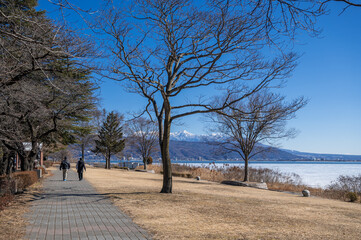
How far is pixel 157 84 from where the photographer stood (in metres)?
15.5

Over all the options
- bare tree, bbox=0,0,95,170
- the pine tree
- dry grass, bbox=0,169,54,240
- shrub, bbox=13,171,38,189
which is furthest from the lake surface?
dry grass, bbox=0,169,54,240

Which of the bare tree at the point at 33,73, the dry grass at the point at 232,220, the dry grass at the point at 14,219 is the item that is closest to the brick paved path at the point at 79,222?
the dry grass at the point at 14,219

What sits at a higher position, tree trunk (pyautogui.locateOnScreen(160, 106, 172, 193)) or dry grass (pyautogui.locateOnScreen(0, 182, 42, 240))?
tree trunk (pyautogui.locateOnScreen(160, 106, 172, 193))

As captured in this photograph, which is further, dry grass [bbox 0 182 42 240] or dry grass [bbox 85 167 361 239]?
dry grass [bbox 85 167 361 239]

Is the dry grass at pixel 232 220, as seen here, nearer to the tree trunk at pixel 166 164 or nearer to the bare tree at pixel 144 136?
the tree trunk at pixel 166 164

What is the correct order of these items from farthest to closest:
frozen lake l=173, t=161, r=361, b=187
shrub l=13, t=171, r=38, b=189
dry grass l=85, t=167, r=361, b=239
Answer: frozen lake l=173, t=161, r=361, b=187 → shrub l=13, t=171, r=38, b=189 → dry grass l=85, t=167, r=361, b=239

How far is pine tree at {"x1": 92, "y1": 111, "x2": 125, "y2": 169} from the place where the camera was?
5331cm

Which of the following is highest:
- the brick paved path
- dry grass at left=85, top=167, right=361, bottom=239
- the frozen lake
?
the brick paved path

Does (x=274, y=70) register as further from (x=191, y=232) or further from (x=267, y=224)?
(x=191, y=232)

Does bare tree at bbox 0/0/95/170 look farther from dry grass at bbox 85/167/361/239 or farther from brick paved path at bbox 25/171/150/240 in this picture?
dry grass at bbox 85/167/361/239

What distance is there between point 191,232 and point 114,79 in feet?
30.6

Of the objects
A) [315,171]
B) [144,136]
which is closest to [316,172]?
[315,171]

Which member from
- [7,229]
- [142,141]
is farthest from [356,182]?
[142,141]

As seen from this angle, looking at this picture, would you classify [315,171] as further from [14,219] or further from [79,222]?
[14,219]
